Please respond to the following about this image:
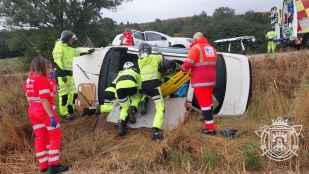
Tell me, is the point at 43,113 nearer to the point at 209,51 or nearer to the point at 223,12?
the point at 209,51

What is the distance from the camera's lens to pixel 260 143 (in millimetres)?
4785

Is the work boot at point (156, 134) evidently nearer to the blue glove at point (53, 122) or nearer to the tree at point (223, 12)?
the blue glove at point (53, 122)

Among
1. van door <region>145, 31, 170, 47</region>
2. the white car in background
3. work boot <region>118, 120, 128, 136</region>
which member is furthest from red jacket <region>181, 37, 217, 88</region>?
van door <region>145, 31, 170, 47</region>

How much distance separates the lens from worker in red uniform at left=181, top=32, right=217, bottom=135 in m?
5.78

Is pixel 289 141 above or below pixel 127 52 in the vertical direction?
below

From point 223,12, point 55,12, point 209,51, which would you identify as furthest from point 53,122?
point 223,12

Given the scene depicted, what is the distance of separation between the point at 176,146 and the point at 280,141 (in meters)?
1.25

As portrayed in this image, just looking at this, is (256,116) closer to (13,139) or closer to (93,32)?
(13,139)

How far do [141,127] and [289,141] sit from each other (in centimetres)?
239

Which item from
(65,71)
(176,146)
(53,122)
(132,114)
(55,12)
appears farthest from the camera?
(55,12)

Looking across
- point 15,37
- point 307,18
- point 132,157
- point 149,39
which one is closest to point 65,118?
point 132,157

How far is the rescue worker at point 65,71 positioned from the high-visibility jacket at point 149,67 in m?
1.60

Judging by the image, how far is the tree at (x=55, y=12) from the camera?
27.7m

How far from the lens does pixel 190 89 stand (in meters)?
6.21
